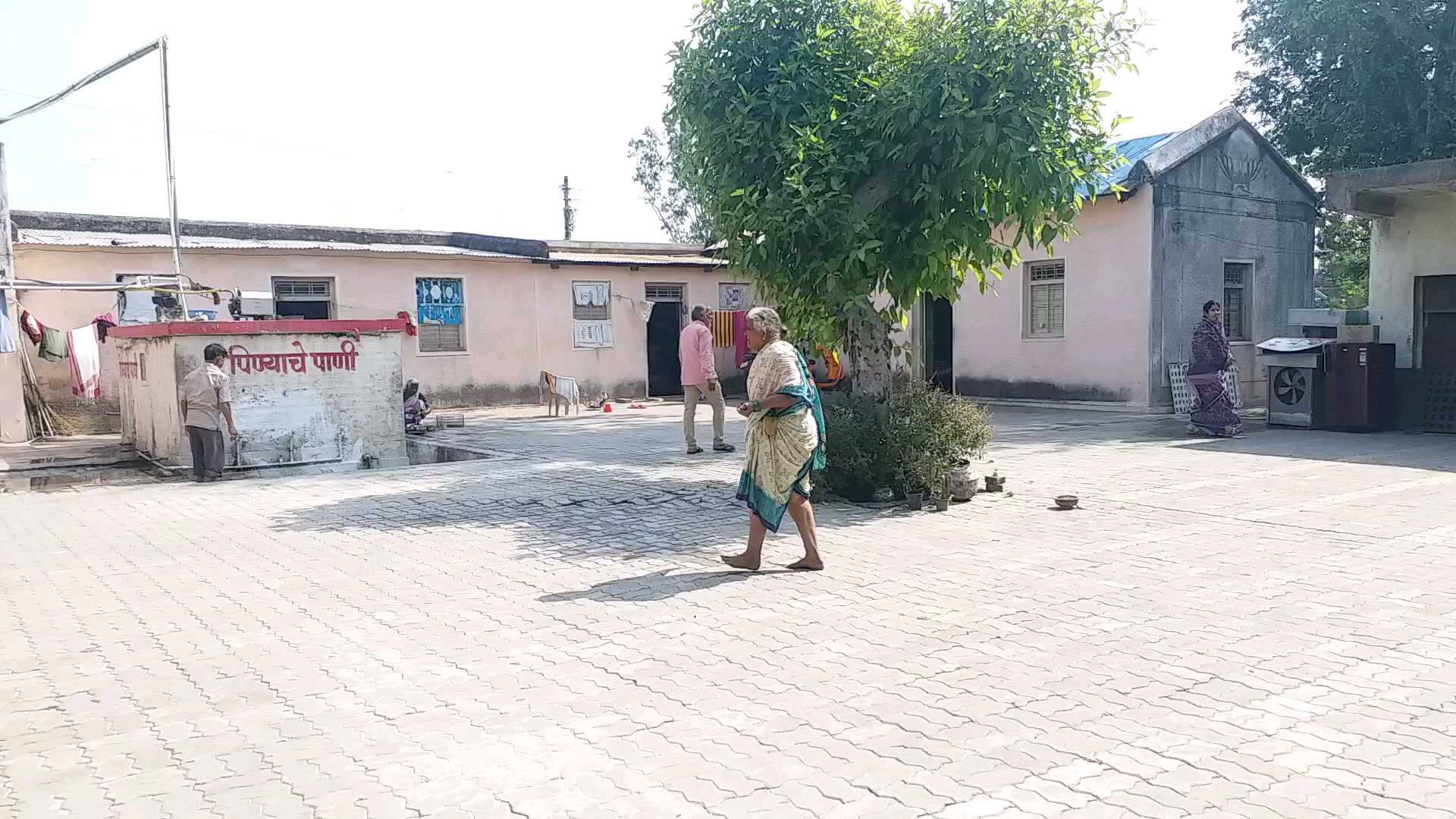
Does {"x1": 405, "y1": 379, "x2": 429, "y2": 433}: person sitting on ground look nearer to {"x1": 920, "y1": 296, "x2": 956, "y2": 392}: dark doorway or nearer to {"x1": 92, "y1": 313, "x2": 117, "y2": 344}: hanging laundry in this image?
{"x1": 92, "y1": 313, "x2": 117, "y2": 344}: hanging laundry

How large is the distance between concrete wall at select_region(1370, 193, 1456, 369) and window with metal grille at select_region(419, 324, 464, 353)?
15.5 metres

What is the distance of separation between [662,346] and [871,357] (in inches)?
566

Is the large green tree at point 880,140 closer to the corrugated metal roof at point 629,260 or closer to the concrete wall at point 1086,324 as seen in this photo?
the concrete wall at point 1086,324

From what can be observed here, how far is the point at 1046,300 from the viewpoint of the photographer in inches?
749

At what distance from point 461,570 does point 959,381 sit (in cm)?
1554

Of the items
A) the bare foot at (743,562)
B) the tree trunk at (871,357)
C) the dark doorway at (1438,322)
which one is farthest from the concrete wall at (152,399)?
the dark doorway at (1438,322)

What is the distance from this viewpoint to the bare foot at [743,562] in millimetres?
6509

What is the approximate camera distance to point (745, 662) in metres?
4.80

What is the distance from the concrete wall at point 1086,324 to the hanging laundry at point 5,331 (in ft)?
48.2

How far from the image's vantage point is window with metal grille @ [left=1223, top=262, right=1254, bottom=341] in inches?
733

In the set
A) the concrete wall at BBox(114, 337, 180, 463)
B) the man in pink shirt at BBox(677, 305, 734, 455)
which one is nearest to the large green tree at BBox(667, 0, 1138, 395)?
the man in pink shirt at BBox(677, 305, 734, 455)

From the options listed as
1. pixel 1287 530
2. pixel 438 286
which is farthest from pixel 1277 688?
pixel 438 286

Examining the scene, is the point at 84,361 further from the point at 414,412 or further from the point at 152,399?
the point at 414,412

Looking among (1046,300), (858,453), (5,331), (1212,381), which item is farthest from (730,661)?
(1046,300)
